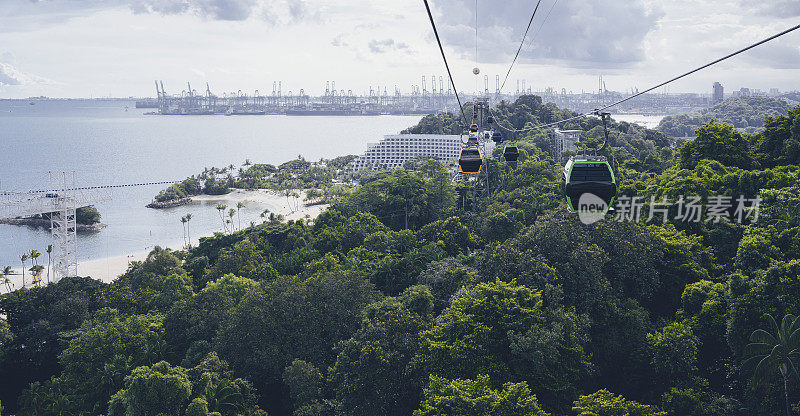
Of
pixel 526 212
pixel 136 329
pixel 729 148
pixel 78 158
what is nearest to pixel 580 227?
pixel 526 212

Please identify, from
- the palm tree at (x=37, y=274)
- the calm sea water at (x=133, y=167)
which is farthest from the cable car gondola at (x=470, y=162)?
the calm sea water at (x=133, y=167)

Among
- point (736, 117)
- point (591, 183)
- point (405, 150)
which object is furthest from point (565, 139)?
point (736, 117)

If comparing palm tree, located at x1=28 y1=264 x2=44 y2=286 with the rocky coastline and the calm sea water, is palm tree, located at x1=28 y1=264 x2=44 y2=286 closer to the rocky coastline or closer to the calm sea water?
the calm sea water

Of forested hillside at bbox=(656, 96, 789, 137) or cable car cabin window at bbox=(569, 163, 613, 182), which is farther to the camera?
forested hillside at bbox=(656, 96, 789, 137)

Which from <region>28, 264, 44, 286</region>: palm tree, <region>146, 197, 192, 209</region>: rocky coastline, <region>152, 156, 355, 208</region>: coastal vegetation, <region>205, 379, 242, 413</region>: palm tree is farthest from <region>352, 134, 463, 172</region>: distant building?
<region>205, 379, 242, 413</region>: palm tree

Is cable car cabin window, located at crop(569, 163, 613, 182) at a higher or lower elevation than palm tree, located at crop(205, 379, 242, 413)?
higher

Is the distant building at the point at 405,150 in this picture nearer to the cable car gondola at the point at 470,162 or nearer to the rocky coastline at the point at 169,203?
the rocky coastline at the point at 169,203

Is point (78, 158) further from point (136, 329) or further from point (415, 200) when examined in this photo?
point (136, 329)
